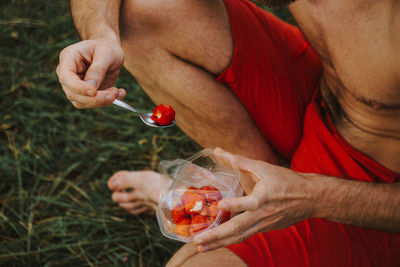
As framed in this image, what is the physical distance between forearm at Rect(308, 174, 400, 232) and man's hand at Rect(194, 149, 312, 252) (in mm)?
47

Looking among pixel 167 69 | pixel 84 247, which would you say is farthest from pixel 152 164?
pixel 167 69

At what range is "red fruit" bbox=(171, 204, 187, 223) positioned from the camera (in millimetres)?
1066

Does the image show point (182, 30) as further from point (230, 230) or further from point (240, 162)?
point (230, 230)

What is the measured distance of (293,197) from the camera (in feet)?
3.56

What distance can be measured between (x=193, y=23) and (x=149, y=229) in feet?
2.80

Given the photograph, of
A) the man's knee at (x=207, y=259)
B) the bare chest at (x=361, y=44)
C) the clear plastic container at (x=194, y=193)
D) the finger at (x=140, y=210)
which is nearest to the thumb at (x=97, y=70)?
the clear plastic container at (x=194, y=193)

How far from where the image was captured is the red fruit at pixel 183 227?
1049mm

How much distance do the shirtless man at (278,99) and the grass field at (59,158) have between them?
0.84 ft

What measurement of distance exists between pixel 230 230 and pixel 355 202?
419 mm

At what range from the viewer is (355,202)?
1.16 metres

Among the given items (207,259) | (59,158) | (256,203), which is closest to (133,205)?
(59,158)

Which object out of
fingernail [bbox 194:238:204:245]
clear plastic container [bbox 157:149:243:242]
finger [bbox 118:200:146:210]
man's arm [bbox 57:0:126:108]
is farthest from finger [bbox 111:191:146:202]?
fingernail [bbox 194:238:204:245]

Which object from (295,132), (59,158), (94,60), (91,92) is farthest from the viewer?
(59,158)

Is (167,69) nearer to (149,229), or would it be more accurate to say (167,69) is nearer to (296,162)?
(296,162)
